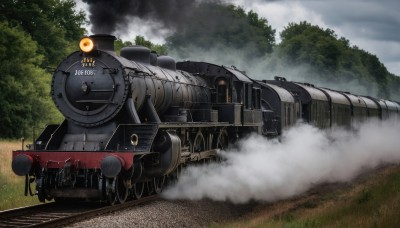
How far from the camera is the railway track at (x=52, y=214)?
9516 millimetres

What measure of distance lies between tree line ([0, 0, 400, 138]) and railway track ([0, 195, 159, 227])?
299cm

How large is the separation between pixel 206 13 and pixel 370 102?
1222cm

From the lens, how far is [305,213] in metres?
12.1

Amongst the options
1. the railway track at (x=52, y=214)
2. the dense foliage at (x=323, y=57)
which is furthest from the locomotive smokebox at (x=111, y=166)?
the dense foliage at (x=323, y=57)

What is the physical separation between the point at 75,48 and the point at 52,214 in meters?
34.9

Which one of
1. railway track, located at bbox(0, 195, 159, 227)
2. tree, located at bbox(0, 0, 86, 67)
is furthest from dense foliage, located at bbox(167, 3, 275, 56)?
railway track, located at bbox(0, 195, 159, 227)

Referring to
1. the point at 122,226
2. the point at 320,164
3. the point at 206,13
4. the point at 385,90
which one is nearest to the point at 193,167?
the point at 122,226

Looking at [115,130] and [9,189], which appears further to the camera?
[9,189]

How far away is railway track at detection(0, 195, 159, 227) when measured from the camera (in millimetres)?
9516

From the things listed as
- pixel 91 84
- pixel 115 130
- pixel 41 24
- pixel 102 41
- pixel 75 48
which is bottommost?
pixel 115 130

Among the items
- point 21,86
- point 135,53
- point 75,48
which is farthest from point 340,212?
point 75,48

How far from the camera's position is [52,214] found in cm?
1042

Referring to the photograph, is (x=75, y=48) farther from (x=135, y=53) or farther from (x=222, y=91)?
(x=135, y=53)

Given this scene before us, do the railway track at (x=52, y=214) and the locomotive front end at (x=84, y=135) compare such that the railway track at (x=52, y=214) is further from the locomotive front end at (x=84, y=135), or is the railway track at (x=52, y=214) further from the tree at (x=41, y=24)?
the tree at (x=41, y=24)
